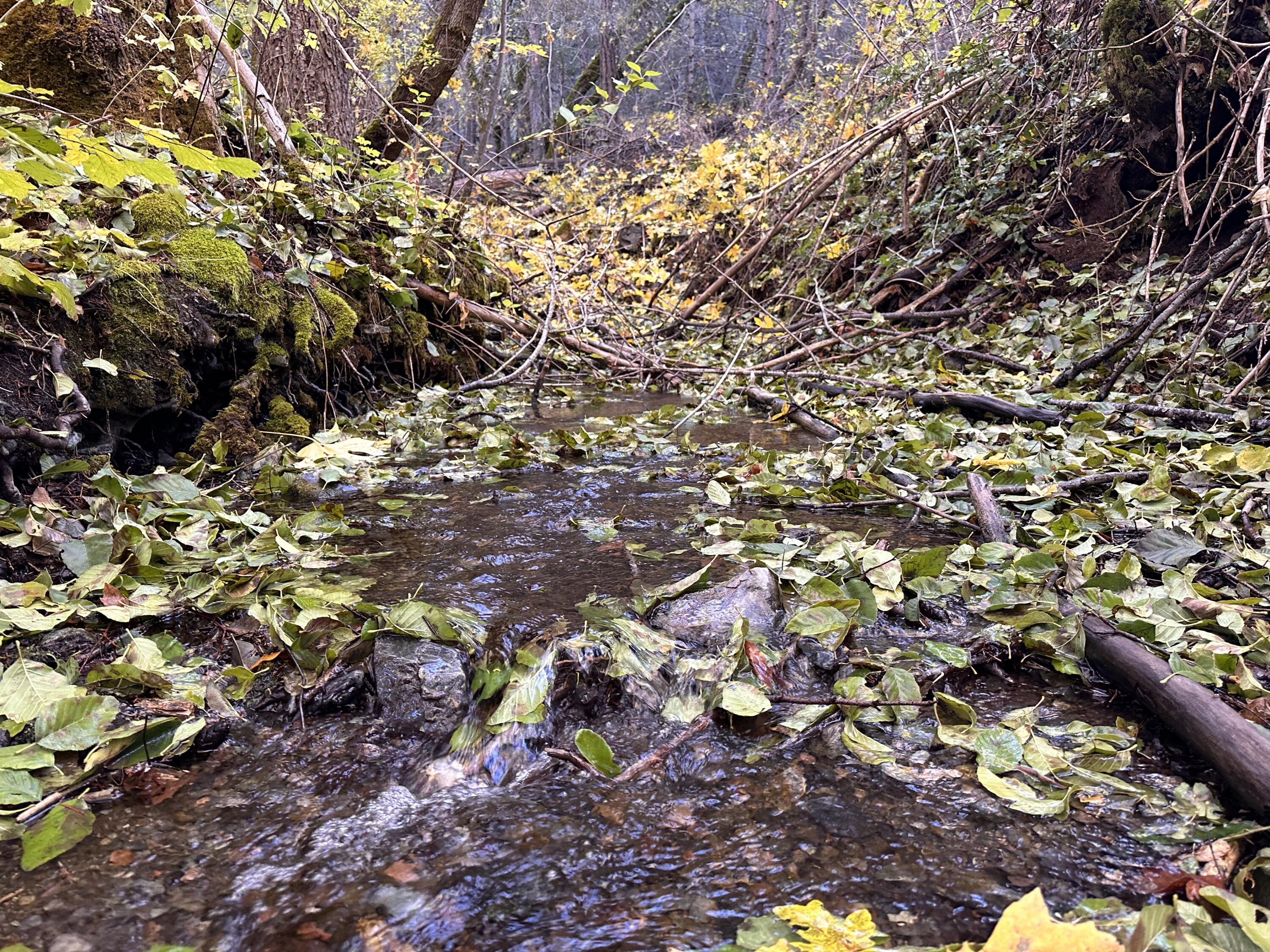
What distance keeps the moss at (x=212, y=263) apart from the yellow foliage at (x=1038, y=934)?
3.18m

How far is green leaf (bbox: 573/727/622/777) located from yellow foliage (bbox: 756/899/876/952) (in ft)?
1.30

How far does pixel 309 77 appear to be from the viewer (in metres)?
5.44

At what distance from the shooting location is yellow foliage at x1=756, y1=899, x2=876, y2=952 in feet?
3.04

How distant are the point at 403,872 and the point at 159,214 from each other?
117 inches

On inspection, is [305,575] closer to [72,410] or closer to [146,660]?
[146,660]

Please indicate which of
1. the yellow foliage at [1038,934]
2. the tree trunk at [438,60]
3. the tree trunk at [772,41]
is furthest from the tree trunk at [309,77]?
the tree trunk at [772,41]

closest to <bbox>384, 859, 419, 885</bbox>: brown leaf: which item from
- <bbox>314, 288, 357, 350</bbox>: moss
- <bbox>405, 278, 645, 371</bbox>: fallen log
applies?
<bbox>314, 288, 357, 350</bbox>: moss

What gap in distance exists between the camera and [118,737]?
50.4 inches

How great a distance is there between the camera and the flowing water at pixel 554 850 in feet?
3.28

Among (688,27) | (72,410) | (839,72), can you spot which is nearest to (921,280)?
(839,72)

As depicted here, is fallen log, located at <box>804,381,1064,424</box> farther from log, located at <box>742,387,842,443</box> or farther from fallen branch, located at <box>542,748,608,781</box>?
fallen branch, located at <box>542,748,608,781</box>

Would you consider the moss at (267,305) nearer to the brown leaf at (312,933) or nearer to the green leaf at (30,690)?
the green leaf at (30,690)

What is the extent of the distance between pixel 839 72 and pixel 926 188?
2557 mm

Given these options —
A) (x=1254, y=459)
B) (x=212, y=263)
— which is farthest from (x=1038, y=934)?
(x=212, y=263)
